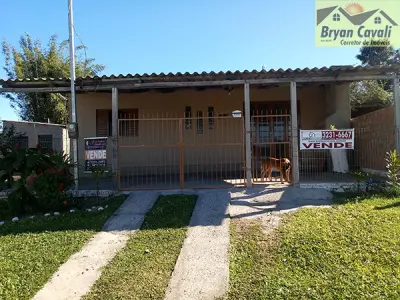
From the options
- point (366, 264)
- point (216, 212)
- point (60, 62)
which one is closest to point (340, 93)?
point (216, 212)

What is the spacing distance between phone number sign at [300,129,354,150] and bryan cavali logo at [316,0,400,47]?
2975mm

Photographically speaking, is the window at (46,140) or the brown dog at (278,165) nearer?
the brown dog at (278,165)

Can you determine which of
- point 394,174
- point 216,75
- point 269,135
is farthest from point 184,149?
point 394,174

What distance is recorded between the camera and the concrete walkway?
3504 mm

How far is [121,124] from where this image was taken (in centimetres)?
1155

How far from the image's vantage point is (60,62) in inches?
697

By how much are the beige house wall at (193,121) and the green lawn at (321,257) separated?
18.3 feet

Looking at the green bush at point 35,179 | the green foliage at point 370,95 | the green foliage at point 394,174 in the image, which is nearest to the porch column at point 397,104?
the green foliage at point 394,174

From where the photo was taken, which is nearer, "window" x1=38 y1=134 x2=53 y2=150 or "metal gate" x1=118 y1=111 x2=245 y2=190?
"window" x1=38 y1=134 x2=53 y2=150

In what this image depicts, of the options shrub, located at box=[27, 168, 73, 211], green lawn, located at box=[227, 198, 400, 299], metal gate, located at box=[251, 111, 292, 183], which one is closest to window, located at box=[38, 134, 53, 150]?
shrub, located at box=[27, 168, 73, 211]

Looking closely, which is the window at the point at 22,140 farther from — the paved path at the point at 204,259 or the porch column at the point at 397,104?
the porch column at the point at 397,104

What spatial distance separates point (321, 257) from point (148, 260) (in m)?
2.29

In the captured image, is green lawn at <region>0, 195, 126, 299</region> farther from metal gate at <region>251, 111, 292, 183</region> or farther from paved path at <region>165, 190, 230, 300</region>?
metal gate at <region>251, 111, 292, 183</region>

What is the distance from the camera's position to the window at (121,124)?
446 inches
